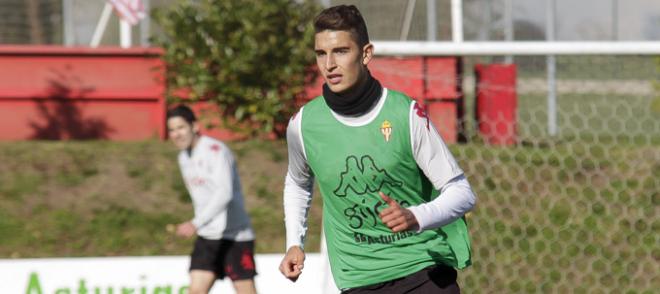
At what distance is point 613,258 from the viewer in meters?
9.95

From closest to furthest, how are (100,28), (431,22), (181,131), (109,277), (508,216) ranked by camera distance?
(181,131), (109,277), (508,216), (431,22), (100,28)

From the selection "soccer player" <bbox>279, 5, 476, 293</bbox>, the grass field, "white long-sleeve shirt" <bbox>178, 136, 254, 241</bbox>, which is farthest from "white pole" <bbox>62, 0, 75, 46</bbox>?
"soccer player" <bbox>279, 5, 476, 293</bbox>

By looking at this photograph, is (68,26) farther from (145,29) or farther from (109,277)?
(109,277)

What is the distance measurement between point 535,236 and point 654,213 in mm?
1042

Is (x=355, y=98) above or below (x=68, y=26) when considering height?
below

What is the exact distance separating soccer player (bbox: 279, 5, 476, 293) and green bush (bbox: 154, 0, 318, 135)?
8748 millimetres

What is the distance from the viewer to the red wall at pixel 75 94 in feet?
47.2

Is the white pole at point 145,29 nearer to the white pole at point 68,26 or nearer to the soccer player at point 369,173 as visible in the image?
the white pole at point 68,26

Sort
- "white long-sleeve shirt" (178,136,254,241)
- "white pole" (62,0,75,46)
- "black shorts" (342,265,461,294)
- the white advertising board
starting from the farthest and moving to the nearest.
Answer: "white pole" (62,0,75,46) → the white advertising board → "white long-sleeve shirt" (178,136,254,241) → "black shorts" (342,265,461,294)

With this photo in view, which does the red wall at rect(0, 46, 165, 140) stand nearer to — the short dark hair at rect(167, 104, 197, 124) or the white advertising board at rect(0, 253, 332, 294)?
the white advertising board at rect(0, 253, 332, 294)

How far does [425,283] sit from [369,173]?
502mm

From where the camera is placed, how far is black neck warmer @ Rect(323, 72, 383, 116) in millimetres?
4305

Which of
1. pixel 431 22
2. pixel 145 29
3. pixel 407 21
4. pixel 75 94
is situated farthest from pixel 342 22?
pixel 145 29

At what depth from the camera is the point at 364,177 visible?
4.42 meters
